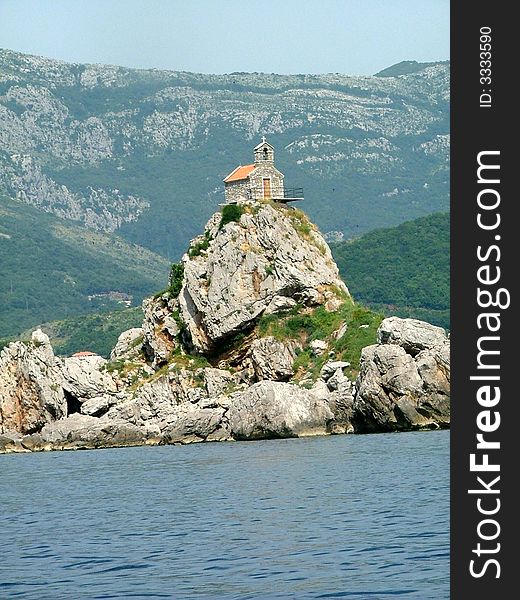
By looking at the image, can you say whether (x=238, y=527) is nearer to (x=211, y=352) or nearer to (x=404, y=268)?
(x=211, y=352)

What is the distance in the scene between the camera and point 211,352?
72.4 meters

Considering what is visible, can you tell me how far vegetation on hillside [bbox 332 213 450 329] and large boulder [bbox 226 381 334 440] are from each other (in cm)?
5790

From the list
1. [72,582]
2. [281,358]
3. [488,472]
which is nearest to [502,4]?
[488,472]

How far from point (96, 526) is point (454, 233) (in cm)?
1989

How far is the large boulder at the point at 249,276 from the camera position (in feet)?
234

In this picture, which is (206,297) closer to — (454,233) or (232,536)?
(232,536)

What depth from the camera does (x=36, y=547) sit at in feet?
84.1

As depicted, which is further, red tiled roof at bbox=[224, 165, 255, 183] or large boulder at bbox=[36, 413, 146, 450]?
red tiled roof at bbox=[224, 165, 255, 183]

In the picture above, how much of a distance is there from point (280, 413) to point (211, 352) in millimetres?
14049

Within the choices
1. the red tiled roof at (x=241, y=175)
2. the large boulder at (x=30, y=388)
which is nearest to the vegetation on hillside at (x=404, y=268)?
the red tiled roof at (x=241, y=175)

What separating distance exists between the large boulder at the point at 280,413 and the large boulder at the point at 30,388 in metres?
14.5

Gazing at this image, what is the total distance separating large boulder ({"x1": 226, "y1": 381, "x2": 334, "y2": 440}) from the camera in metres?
59.1

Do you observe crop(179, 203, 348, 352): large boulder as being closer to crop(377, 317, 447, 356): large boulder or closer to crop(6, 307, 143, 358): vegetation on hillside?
crop(377, 317, 447, 356): large boulder

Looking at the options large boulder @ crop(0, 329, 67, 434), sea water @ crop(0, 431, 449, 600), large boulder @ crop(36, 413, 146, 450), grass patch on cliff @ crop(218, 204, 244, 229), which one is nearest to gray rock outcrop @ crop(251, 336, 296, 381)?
grass patch on cliff @ crop(218, 204, 244, 229)
